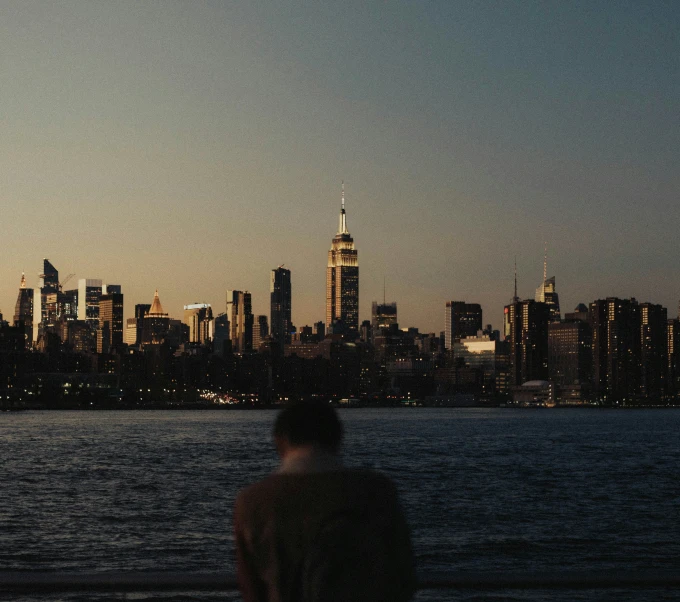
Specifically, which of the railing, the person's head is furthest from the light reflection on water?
the person's head

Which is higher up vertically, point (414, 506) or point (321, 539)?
point (321, 539)

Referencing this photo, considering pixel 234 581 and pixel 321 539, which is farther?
pixel 234 581

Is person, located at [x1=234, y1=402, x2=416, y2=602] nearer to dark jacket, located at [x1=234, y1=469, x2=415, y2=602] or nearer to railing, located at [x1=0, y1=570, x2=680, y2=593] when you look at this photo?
dark jacket, located at [x1=234, y1=469, x2=415, y2=602]

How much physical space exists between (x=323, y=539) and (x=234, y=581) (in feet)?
4.86

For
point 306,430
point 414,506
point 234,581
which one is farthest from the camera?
point 414,506

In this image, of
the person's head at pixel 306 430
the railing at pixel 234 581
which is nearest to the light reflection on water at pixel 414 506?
the railing at pixel 234 581

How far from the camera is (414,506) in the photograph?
4081 centimetres

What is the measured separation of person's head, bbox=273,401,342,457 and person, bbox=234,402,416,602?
15 cm

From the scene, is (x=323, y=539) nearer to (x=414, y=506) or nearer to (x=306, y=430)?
(x=306, y=430)

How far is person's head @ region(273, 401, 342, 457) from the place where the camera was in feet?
13.4

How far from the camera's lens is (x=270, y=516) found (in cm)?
387

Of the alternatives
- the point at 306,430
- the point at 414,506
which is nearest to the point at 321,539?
the point at 306,430

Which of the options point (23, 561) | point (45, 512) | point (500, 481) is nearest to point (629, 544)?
point (23, 561)

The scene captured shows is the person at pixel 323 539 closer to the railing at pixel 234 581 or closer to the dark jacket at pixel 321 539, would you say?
the dark jacket at pixel 321 539
